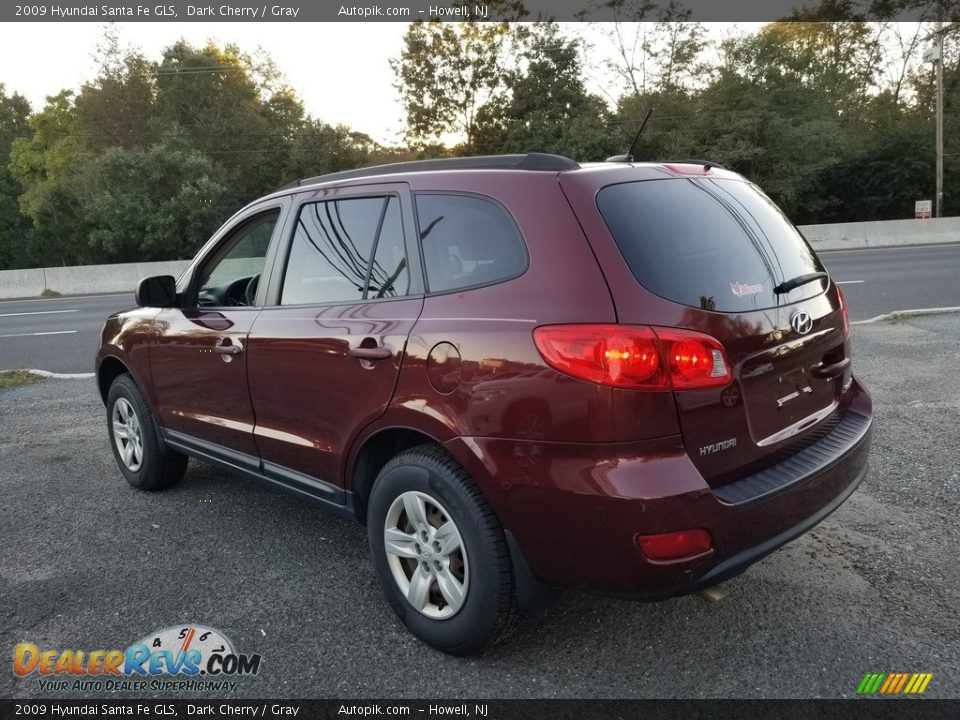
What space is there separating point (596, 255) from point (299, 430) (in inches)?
64.2

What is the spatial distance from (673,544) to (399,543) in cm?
108

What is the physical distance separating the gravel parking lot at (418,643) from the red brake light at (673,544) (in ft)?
1.86

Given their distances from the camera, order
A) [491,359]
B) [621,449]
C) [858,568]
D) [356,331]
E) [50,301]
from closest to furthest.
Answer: [621,449] → [491,359] → [356,331] → [858,568] → [50,301]

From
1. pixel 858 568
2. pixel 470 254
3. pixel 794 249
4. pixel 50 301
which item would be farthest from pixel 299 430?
pixel 50 301

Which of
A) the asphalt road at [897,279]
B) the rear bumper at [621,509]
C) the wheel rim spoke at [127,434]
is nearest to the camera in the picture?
the rear bumper at [621,509]

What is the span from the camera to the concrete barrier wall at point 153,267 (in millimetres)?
23344

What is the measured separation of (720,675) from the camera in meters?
2.66

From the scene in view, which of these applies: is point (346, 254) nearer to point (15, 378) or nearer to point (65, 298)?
point (15, 378)

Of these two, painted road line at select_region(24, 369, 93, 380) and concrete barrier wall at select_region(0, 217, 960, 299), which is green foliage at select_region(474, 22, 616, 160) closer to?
concrete barrier wall at select_region(0, 217, 960, 299)

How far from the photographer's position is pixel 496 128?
122ft

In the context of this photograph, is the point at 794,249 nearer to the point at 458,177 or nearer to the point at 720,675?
the point at 458,177

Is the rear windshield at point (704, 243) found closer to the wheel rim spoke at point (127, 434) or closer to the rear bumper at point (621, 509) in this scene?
the rear bumper at point (621, 509)

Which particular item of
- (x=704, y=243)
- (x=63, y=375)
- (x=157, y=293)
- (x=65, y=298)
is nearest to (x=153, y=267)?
(x=65, y=298)
